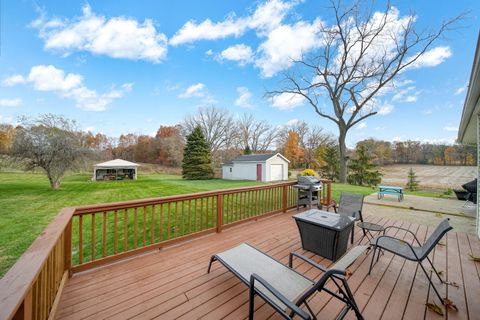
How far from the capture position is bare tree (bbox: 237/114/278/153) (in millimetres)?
31059

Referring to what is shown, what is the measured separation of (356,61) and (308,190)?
13.6 m

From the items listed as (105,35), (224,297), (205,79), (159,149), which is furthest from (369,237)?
(159,149)

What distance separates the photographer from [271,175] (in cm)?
1931

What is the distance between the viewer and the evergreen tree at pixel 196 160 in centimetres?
2214

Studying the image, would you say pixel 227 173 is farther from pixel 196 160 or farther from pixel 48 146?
pixel 48 146

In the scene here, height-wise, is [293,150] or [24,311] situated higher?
[293,150]

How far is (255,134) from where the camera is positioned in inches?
1260

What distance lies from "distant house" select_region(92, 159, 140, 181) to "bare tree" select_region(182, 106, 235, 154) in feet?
32.6

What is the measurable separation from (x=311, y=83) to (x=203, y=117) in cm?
1766

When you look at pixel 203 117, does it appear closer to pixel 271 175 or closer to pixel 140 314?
pixel 271 175

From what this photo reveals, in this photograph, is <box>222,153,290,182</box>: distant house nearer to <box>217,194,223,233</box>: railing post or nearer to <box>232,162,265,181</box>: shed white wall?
<box>232,162,265,181</box>: shed white wall

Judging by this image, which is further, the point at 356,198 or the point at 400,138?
the point at 400,138

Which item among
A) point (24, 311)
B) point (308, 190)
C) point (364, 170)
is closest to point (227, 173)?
point (364, 170)

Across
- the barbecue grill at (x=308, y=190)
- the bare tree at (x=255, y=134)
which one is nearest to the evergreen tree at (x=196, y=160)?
the bare tree at (x=255, y=134)
